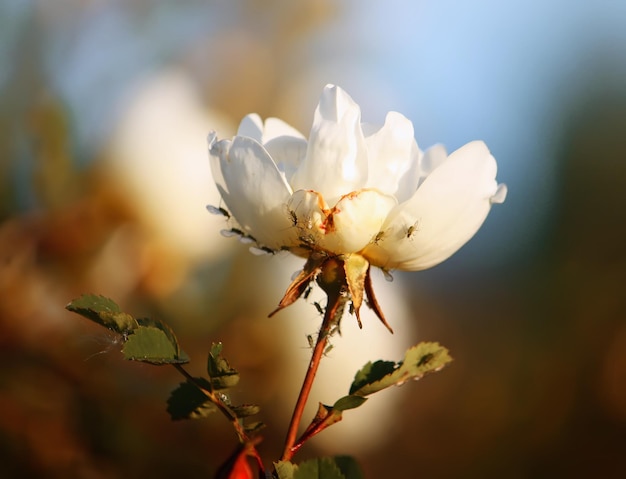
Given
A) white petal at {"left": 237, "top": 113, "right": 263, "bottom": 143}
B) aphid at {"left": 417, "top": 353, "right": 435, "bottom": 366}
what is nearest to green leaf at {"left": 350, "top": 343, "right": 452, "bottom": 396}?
aphid at {"left": 417, "top": 353, "right": 435, "bottom": 366}

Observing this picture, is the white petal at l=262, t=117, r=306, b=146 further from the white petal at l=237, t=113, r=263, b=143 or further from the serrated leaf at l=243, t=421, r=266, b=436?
the serrated leaf at l=243, t=421, r=266, b=436

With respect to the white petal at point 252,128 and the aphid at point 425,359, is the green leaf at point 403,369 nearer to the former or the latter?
the aphid at point 425,359

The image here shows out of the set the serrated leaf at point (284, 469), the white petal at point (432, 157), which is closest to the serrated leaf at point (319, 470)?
the serrated leaf at point (284, 469)

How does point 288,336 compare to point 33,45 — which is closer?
point 288,336

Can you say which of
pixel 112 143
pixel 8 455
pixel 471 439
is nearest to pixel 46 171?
pixel 112 143

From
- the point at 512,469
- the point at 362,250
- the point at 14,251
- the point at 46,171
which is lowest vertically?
the point at 512,469

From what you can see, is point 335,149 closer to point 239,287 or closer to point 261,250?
point 261,250

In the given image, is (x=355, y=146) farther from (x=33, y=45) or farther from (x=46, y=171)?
(x=33, y=45)

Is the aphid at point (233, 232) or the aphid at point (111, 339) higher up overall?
the aphid at point (233, 232)
